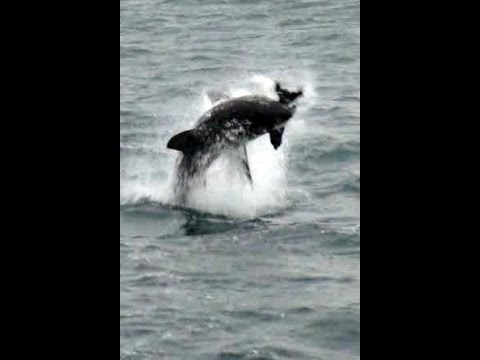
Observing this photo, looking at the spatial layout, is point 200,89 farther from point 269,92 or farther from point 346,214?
point 346,214

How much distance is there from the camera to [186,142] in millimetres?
13180

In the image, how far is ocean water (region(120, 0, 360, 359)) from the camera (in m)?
9.10

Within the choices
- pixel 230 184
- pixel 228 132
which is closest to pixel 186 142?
pixel 228 132

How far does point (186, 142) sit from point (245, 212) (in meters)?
1.13

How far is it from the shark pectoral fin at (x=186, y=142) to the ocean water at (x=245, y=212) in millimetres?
474

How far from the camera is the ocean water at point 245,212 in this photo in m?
9.10

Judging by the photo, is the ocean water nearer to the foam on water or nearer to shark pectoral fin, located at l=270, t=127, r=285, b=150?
the foam on water

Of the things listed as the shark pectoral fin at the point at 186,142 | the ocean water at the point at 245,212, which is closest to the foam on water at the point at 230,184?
the ocean water at the point at 245,212

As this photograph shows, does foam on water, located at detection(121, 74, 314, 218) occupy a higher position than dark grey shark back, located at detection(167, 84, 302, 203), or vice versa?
dark grey shark back, located at detection(167, 84, 302, 203)

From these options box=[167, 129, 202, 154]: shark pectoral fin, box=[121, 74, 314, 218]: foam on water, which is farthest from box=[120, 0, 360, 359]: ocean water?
box=[167, 129, 202, 154]: shark pectoral fin

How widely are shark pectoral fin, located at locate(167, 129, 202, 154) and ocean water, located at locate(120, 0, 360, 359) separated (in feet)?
1.56
